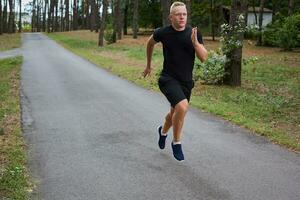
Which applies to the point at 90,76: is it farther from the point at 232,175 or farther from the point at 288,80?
the point at 232,175

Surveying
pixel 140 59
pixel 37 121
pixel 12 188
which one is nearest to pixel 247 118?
pixel 37 121

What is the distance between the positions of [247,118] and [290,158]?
3244 millimetres

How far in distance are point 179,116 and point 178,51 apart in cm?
83

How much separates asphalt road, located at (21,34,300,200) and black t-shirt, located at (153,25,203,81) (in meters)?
1.27

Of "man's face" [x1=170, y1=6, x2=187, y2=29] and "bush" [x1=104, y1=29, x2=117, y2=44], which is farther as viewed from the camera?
"bush" [x1=104, y1=29, x2=117, y2=44]

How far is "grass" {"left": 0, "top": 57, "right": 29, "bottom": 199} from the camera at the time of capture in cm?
568

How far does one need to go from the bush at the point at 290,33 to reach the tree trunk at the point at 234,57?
15.3m

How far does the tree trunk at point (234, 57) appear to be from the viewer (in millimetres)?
14891

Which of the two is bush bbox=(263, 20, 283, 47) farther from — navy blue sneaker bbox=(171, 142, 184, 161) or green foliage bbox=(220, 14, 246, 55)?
navy blue sneaker bbox=(171, 142, 184, 161)

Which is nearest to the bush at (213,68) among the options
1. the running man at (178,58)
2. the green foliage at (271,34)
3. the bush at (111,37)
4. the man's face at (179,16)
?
the running man at (178,58)

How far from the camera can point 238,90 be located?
14938 millimetres

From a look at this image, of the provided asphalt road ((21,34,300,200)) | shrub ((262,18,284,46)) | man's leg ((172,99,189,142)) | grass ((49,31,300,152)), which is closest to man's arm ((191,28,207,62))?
man's leg ((172,99,189,142))

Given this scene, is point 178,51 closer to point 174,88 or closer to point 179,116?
point 174,88

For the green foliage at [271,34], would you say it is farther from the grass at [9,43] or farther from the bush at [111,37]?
the grass at [9,43]
